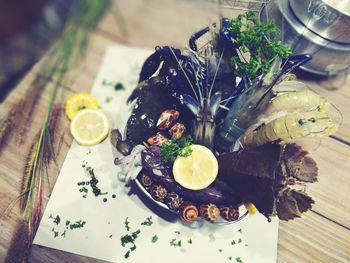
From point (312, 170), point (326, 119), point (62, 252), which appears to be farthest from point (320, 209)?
point (62, 252)

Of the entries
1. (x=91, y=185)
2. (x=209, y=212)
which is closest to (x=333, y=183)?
(x=209, y=212)

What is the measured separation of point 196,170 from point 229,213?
14 centimetres

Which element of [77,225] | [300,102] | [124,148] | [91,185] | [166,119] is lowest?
[77,225]

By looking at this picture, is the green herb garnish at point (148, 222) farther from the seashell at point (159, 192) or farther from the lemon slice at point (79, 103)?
the lemon slice at point (79, 103)

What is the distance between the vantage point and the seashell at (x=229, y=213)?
880mm

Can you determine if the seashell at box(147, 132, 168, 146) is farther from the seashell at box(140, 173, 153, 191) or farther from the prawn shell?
the prawn shell

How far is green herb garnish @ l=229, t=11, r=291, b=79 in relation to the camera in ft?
2.68

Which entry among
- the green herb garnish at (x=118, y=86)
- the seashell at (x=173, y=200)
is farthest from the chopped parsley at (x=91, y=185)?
the green herb garnish at (x=118, y=86)

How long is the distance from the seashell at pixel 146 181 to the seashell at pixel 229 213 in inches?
7.5

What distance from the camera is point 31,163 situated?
1021 mm

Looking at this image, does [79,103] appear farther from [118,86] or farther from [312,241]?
[312,241]

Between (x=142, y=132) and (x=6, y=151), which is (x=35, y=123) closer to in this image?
(x=6, y=151)

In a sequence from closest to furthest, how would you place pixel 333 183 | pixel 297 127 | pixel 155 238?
pixel 297 127 < pixel 155 238 < pixel 333 183

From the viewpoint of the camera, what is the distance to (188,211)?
2.85 feet
